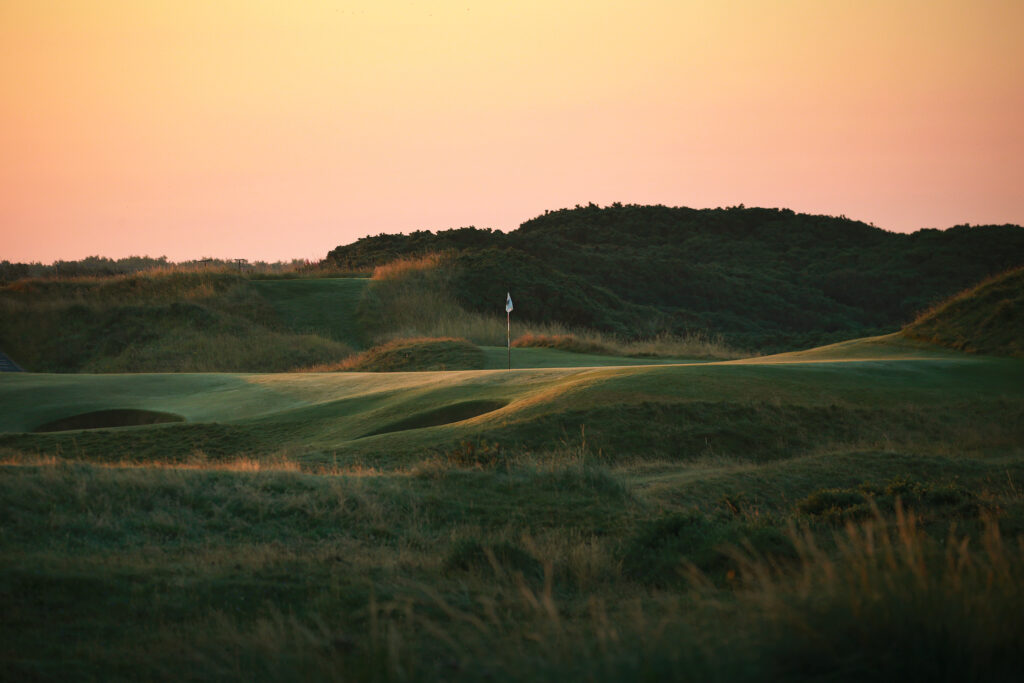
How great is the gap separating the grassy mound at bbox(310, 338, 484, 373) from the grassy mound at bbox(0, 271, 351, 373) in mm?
4269

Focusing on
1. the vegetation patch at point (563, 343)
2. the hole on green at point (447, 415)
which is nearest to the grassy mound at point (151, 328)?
the vegetation patch at point (563, 343)

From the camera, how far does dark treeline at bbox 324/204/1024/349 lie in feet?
185

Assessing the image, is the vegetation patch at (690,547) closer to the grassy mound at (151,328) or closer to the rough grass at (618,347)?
the rough grass at (618,347)

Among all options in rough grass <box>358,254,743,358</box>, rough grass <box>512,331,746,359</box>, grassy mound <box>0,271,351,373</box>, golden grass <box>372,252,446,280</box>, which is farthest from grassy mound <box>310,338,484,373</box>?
golden grass <box>372,252,446,280</box>

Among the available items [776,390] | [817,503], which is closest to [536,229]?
[776,390]

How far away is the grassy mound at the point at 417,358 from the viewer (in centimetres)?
3025

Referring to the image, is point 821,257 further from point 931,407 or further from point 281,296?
point 931,407

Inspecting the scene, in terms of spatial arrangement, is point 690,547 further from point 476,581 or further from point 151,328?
point 151,328

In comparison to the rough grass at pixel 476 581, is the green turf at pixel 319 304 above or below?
above

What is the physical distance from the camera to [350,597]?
6426mm

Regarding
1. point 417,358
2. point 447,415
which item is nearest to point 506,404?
point 447,415

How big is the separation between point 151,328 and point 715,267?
195 feet

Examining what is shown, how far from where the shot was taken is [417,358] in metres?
31.5

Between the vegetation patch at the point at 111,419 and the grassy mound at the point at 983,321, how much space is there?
77.7 ft
